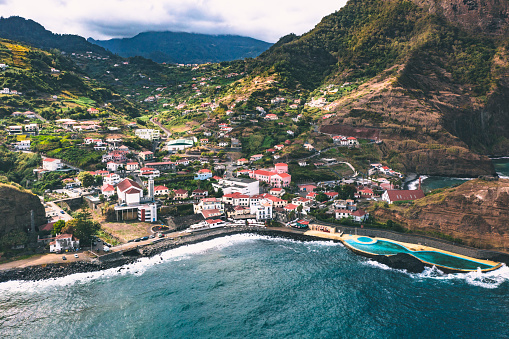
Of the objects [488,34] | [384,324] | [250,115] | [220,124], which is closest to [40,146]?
[220,124]

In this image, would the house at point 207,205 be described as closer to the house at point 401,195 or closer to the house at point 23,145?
the house at point 401,195

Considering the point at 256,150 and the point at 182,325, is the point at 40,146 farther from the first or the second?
the point at 182,325

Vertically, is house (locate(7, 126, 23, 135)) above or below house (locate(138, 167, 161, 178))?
above

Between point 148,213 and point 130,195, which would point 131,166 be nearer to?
point 130,195

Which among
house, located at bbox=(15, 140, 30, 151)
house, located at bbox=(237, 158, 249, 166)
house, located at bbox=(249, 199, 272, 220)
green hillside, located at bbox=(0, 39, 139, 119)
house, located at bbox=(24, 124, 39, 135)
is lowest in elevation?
house, located at bbox=(249, 199, 272, 220)

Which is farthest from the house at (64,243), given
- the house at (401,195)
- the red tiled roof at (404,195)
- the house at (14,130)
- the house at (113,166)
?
the house at (14,130)

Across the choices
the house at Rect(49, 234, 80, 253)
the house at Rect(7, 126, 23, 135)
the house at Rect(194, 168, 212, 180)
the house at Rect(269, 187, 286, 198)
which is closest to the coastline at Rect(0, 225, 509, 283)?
the house at Rect(49, 234, 80, 253)

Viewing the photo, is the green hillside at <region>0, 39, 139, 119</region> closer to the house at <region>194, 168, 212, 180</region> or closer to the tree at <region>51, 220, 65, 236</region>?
the house at <region>194, 168, 212, 180</region>
